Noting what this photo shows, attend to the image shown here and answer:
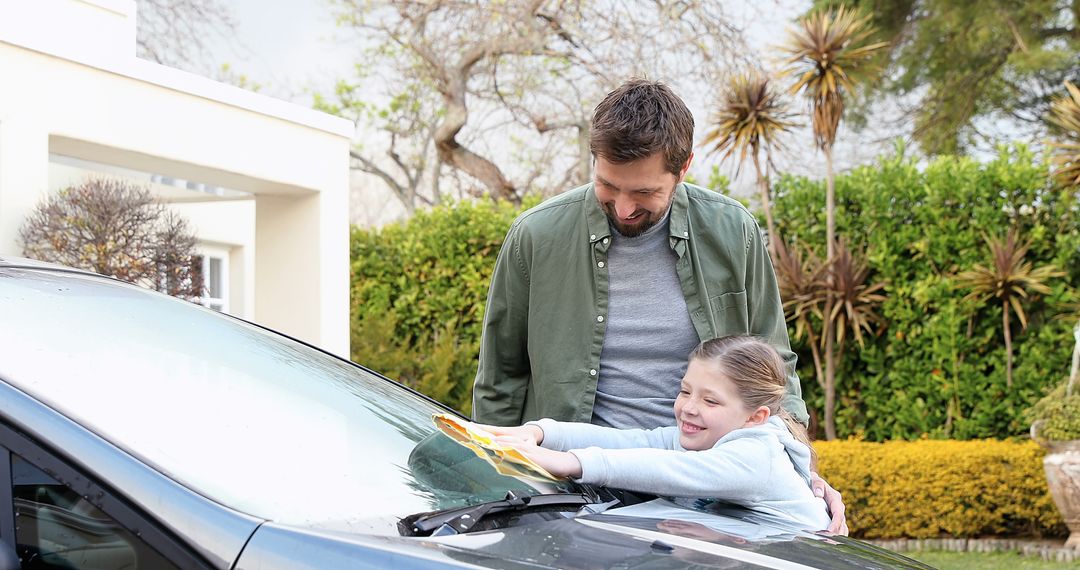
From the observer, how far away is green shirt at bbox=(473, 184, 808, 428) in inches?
116

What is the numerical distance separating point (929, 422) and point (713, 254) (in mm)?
6110

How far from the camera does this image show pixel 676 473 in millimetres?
2236

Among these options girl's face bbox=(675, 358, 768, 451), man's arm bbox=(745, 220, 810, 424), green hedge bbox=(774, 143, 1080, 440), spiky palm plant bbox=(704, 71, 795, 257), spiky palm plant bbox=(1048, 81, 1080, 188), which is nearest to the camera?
girl's face bbox=(675, 358, 768, 451)

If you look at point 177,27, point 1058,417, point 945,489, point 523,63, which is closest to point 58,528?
point 1058,417

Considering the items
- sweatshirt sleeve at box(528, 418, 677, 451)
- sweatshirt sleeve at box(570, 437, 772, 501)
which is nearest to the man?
sweatshirt sleeve at box(528, 418, 677, 451)

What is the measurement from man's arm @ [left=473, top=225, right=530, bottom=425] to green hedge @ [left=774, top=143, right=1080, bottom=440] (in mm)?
5931

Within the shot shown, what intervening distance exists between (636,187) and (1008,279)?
608 cm

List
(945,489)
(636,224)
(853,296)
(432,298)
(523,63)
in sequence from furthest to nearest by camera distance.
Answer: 1. (523,63)
2. (432,298)
3. (853,296)
4. (945,489)
5. (636,224)

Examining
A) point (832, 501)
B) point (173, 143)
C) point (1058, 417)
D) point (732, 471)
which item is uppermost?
point (173, 143)

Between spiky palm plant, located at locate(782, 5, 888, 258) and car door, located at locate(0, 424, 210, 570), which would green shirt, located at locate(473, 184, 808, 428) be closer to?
car door, located at locate(0, 424, 210, 570)

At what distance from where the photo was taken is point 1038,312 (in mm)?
8164

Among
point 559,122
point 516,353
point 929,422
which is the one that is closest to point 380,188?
point 559,122

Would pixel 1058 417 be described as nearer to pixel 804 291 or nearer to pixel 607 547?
pixel 804 291

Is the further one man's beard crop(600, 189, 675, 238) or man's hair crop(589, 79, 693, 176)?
man's beard crop(600, 189, 675, 238)
